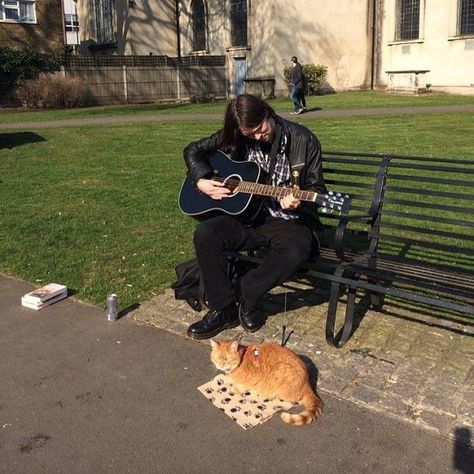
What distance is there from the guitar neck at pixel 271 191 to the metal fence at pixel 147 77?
27937 millimetres

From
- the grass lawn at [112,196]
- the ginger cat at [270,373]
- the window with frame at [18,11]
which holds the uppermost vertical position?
the window with frame at [18,11]

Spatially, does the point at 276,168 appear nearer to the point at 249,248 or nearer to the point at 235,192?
the point at 235,192

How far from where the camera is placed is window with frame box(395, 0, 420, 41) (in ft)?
102

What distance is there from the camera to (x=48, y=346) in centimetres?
414

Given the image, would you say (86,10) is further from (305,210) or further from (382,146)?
(305,210)

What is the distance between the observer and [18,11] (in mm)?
37625

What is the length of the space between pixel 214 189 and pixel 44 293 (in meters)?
1.63

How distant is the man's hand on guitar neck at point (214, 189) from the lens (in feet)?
14.3

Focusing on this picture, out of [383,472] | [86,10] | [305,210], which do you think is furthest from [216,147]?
[86,10]

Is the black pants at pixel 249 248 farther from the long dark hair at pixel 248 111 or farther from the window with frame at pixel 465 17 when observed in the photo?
the window with frame at pixel 465 17

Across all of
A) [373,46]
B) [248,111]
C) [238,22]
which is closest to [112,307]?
[248,111]

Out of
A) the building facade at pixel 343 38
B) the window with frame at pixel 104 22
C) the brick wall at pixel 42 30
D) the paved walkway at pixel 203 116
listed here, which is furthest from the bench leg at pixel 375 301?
the window with frame at pixel 104 22

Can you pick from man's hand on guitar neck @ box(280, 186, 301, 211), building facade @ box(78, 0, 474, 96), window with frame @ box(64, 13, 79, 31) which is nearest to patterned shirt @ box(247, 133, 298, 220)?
man's hand on guitar neck @ box(280, 186, 301, 211)

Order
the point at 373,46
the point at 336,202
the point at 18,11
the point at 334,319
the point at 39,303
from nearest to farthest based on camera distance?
the point at 336,202, the point at 334,319, the point at 39,303, the point at 373,46, the point at 18,11
